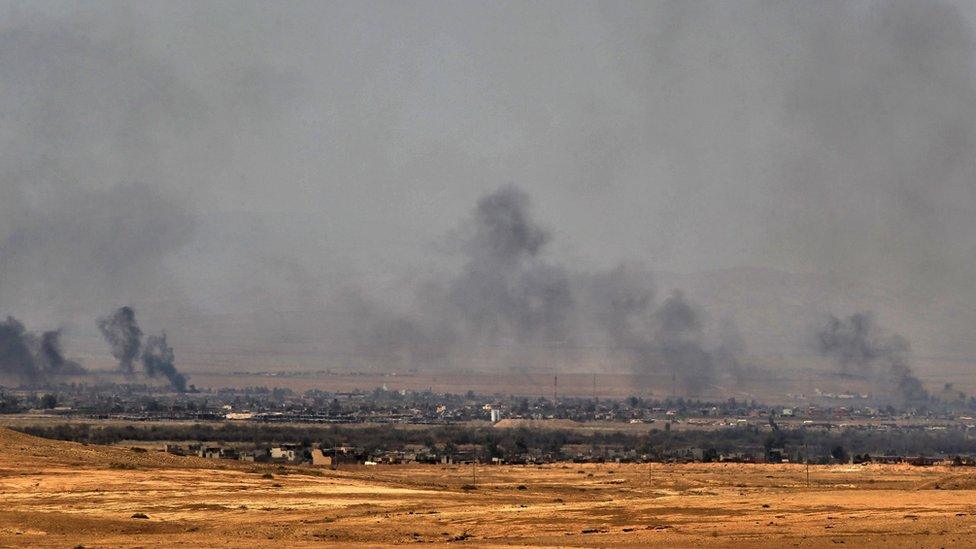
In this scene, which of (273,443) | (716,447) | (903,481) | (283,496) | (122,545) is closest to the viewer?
(122,545)

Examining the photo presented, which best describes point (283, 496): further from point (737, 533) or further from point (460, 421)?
point (460, 421)

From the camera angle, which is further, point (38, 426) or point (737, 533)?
point (38, 426)

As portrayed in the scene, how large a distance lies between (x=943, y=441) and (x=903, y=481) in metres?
71.6

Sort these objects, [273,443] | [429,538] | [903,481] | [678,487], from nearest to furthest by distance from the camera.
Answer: [429,538], [678,487], [903,481], [273,443]

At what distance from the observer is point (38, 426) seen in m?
142

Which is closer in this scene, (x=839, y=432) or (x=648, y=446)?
(x=648, y=446)

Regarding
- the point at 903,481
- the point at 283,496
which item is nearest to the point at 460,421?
the point at 903,481

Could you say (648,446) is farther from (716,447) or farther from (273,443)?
(273,443)

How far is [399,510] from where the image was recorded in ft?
192

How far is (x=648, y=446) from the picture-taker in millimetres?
133625

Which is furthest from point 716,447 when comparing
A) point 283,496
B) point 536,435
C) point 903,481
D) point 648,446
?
point 283,496

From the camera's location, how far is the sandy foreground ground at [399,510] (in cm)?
4888

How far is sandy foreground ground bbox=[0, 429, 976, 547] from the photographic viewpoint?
48.9 m

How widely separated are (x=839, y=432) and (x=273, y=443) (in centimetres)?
7107
